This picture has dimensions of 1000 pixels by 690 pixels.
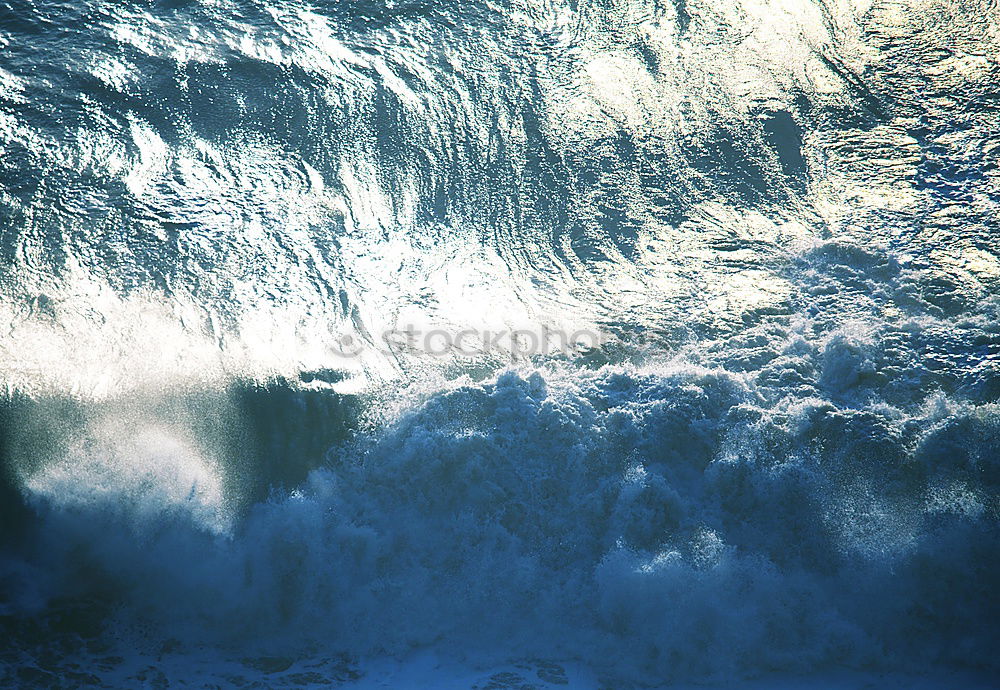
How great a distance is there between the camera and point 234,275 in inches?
270

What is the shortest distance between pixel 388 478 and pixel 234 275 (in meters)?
2.34

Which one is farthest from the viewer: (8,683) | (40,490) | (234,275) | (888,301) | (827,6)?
(827,6)

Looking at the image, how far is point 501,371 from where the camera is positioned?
6180mm

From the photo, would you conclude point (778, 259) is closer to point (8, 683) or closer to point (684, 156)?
point (684, 156)

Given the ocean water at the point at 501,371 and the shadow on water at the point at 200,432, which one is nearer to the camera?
the ocean water at the point at 501,371

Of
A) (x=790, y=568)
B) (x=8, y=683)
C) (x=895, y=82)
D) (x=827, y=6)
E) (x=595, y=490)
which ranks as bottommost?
(x=8, y=683)

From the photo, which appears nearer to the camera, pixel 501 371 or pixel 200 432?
pixel 200 432

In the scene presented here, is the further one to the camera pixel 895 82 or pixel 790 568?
pixel 895 82

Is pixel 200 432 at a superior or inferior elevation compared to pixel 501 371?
inferior

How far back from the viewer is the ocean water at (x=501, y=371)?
5.18m

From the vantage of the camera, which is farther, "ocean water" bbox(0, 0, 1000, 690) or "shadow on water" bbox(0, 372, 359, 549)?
"shadow on water" bbox(0, 372, 359, 549)

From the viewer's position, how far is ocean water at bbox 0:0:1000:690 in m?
5.18

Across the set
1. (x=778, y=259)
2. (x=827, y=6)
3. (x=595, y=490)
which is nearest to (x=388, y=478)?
(x=595, y=490)

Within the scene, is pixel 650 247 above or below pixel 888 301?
above
